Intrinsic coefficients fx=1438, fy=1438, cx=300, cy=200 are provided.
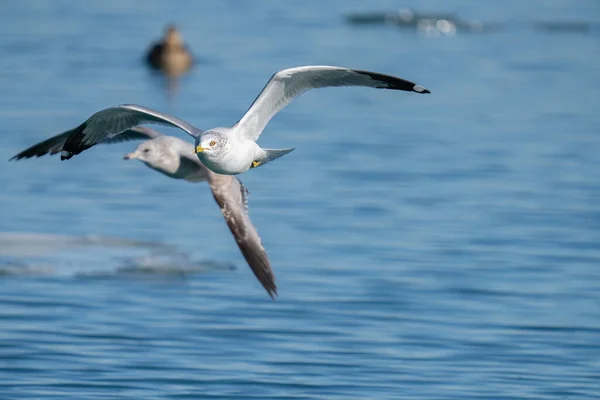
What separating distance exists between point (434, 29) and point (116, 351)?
1979cm

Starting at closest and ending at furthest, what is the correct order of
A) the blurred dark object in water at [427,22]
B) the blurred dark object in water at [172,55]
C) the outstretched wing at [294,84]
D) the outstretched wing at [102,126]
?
the outstretched wing at [294,84] → the outstretched wing at [102,126] → the blurred dark object in water at [172,55] → the blurred dark object in water at [427,22]

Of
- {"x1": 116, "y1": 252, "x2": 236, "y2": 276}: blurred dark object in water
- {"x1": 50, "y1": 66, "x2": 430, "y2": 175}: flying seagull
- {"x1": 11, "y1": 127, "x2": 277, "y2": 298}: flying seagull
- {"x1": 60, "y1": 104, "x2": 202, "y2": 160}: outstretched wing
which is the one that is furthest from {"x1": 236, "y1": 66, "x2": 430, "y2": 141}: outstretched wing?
{"x1": 116, "y1": 252, "x2": 236, "y2": 276}: blurred dark object in water

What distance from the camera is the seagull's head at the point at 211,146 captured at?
28.1 feet

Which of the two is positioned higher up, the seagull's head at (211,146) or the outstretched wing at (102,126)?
the seagull's head at (211,146)

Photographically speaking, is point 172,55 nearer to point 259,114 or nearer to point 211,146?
point 259,114

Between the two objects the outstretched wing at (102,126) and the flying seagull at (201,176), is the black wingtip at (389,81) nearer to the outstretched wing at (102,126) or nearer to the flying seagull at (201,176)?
the outstretched wing at (102,126)

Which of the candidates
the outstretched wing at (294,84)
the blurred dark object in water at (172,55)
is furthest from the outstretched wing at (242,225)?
the blurred dark object in water at (172,55)

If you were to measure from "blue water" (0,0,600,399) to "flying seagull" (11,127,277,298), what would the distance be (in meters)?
0.78

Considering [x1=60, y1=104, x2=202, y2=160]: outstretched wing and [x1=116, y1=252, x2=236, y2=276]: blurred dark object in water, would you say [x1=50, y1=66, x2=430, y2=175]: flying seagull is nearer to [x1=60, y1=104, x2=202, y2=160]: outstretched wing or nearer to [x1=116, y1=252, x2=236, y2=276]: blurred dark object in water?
[x1=60, y1=104, x2=202, y2=160]: outstretched wing

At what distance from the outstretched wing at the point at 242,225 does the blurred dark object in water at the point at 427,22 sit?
62.3ft

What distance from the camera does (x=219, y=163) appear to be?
870 cm

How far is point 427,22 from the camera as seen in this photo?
96.7 ft

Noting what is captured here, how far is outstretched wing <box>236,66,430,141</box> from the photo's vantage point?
8727 mm

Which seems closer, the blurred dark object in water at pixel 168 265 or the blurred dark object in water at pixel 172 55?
the blurred dark object in water at pixel 168 265
